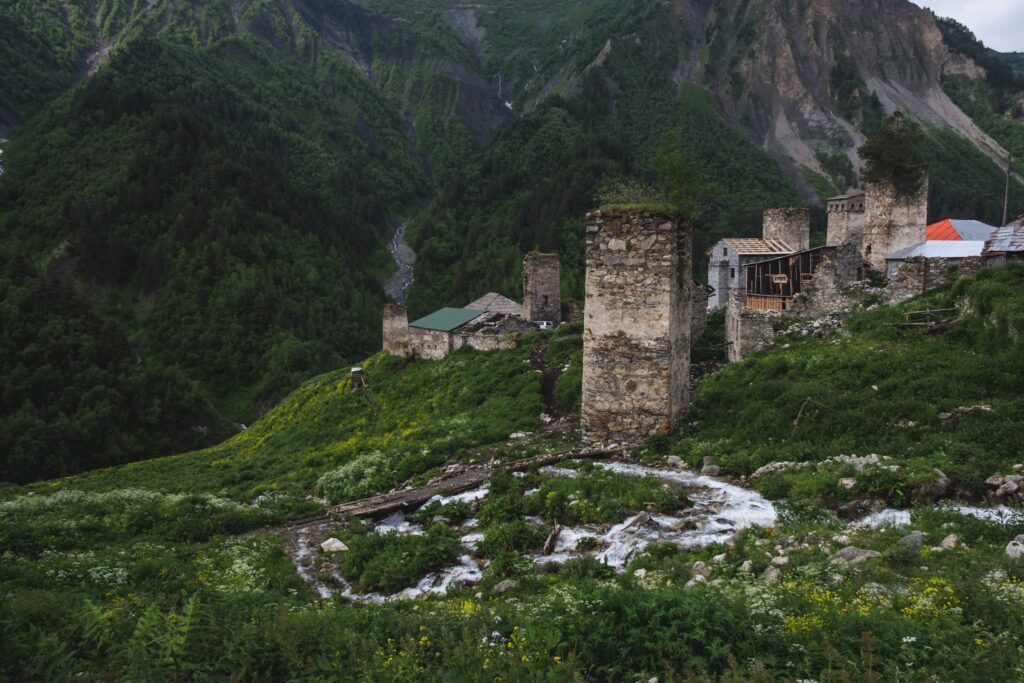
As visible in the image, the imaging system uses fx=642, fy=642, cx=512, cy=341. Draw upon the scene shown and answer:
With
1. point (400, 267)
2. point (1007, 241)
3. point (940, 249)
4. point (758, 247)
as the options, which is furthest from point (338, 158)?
point (1007, 241)

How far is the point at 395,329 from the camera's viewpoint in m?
35.1

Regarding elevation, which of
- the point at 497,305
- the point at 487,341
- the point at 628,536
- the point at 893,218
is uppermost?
the point at 893,218

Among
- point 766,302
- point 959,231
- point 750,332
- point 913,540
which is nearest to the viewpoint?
point 913,540

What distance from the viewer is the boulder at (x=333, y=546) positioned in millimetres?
9742

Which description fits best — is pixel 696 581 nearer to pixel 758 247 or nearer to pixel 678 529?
pixel 678 529

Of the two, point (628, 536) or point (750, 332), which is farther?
point (750, 332)

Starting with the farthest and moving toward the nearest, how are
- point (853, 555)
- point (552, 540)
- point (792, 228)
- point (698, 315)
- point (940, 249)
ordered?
1. point (792, 228)
2. point (940, 249)
3. point (698, 315)
4. point (552, 540)
5. point (853, 555)

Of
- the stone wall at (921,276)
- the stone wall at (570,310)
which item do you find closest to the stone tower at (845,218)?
the stone wall at (570,310)

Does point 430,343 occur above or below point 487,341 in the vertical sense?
below

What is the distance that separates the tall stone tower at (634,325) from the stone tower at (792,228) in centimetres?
2152

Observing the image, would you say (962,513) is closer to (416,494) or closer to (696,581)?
(696,581)

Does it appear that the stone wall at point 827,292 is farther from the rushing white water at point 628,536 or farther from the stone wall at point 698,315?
the rushing white water at point 628,536

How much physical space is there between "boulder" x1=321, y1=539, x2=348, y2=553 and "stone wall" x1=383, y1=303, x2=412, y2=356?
23273 millimetres

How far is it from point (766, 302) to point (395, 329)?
19.8 m
